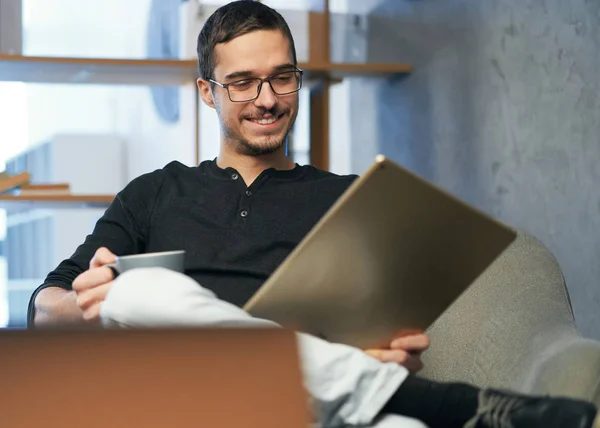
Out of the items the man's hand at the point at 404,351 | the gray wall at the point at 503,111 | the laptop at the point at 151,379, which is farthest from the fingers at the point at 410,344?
the gray wall at the point at 503,111

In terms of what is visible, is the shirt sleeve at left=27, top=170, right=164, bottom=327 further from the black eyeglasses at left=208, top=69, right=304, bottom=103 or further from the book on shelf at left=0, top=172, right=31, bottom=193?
the book on shelf at left=0, top=172, right=31, bottom=193

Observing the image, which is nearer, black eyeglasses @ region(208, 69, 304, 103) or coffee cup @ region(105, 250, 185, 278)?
coffee cup @ region(105, 250, 185, 278)

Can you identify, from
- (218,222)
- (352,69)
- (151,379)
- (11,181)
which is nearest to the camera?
(151,379)

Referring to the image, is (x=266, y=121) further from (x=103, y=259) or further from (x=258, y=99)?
(x=103, y=259)

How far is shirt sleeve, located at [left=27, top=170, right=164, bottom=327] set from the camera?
187cm

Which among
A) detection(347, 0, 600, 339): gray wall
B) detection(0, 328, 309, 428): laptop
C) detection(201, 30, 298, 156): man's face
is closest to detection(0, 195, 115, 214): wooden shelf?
detection(347, 0, 600, 339): gray wall

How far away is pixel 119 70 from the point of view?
3.60 metres

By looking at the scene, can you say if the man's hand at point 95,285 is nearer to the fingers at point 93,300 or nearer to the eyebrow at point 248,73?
the fingers at point 93,300

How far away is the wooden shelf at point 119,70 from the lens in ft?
11.5

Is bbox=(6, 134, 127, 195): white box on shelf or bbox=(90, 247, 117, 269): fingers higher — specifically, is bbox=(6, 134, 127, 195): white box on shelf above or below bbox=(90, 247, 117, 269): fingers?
above

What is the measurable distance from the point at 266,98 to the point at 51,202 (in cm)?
183

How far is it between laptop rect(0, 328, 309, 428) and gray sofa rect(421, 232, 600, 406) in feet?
2.58

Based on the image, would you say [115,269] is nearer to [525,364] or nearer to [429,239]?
[429,239]

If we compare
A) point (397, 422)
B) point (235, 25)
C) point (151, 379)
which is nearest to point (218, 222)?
point (235, 25)
